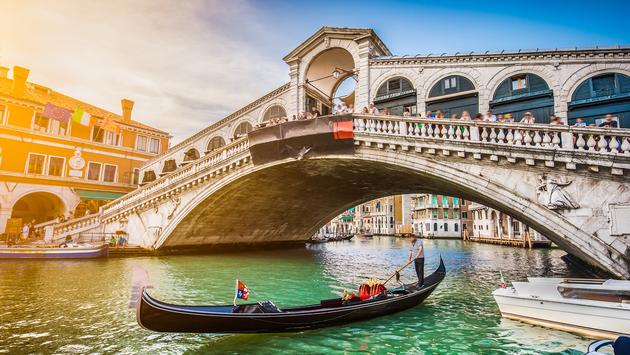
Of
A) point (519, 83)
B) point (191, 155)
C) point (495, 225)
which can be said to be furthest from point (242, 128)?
point (495, 225)

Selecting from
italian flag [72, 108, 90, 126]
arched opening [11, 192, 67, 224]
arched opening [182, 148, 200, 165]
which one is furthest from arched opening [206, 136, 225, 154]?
arched opening [11, 192, 67, 224]

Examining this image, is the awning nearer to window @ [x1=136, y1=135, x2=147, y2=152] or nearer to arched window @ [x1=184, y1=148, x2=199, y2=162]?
window @ [x1=136, y1=135, x2=147, y2=152]

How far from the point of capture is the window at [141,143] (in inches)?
1029

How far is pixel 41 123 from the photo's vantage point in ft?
69.6

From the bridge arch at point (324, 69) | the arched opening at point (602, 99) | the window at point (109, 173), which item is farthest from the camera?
the window at point (109, 173)

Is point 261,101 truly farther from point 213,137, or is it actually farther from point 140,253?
point 140,253

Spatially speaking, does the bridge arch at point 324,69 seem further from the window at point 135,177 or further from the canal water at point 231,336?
the window at point 135,177

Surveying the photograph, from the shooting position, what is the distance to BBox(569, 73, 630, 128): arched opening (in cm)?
1038

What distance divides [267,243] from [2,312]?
1902 centimetres

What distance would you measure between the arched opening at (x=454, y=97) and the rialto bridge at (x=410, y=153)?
0.13 ft

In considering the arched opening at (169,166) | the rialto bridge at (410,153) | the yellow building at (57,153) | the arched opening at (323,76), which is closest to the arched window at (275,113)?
the rialto bridge at (410,153)

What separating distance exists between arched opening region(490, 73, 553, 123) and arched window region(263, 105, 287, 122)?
10414 mm

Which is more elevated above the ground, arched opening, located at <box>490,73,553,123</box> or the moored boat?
arched opening, located at <box>490,73,553,123</box>

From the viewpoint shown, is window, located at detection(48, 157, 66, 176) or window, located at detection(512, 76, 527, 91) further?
window, located at detection(48, 157, 66, 176)
